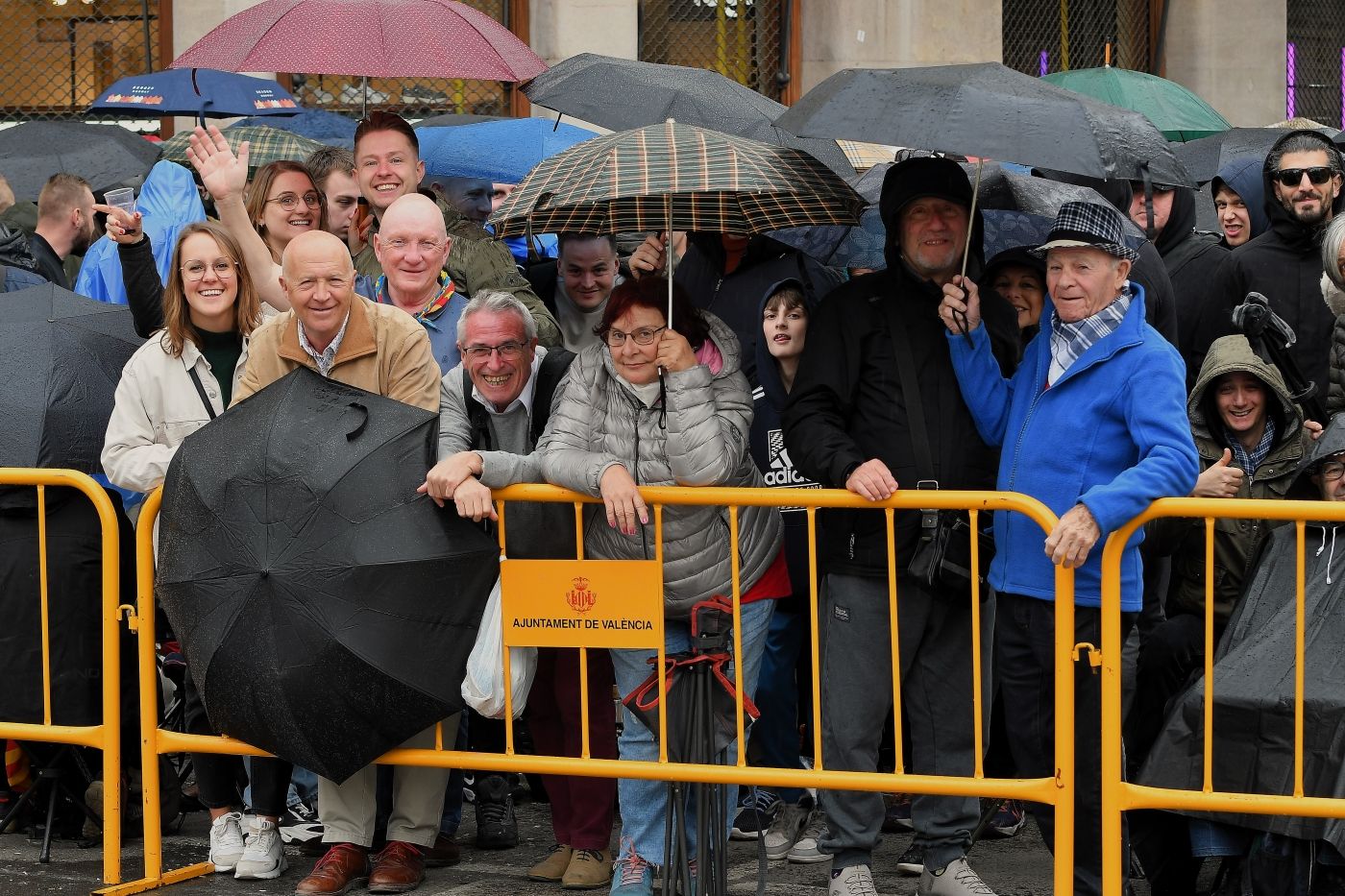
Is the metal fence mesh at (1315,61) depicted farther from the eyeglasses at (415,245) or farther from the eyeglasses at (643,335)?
the eyeglasses at (643,335)

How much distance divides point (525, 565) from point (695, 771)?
0.82 meters

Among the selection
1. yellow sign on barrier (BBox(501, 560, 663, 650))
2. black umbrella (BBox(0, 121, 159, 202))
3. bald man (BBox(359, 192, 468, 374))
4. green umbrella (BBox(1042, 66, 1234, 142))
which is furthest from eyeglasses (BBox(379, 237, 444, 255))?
green umbrella (BBox(1042, 66, 1234, 142))

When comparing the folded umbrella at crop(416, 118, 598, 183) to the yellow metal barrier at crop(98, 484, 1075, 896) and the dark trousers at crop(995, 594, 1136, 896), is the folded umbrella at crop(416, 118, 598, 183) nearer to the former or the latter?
the yellow metal barrier at crop(98, 484, 1075, 896)

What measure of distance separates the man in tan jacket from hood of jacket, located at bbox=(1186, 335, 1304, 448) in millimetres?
2557

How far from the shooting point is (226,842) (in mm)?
6219

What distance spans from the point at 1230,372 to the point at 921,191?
127 cm

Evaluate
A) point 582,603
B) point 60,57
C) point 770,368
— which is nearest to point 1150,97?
point 770,368

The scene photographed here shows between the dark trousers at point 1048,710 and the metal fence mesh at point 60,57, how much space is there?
1158 cm

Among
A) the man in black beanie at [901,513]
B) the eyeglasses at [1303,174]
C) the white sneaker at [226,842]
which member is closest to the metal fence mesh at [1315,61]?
the eyeglasses at [1303,174]

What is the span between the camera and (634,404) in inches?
227

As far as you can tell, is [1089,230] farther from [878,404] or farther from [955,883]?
[955,883]

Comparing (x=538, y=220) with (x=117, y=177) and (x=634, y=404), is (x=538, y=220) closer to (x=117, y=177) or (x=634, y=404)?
(x=634, y=404)

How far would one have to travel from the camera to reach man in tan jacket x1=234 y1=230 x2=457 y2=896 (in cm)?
587

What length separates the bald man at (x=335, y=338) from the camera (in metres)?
5.81
